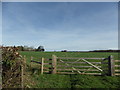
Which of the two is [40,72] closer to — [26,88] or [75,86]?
[26,88]

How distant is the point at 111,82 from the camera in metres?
6.23

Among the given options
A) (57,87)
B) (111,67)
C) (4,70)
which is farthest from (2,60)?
(111,67)

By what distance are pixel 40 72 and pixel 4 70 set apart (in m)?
3.10

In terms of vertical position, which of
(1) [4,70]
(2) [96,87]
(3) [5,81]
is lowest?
(2) [96,87]

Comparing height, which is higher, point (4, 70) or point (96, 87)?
point (4, 70)

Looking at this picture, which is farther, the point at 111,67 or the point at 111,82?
the point at 111,67

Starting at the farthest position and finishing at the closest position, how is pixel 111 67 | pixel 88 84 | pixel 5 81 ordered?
pixel 111 67
pixel 88 84
pixel 5 81

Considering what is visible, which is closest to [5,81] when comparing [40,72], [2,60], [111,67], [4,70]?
[4,70]

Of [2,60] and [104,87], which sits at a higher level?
[2,60]

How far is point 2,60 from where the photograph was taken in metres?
5.16

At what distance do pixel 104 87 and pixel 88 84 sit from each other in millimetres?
783

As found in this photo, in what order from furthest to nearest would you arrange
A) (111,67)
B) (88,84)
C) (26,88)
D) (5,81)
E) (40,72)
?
(40,72) < (111,67) < (88,84) < (26,88) < (5,81)

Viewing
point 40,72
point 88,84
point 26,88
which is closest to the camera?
point 26,88

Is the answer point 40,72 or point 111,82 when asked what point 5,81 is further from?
point 111,82
